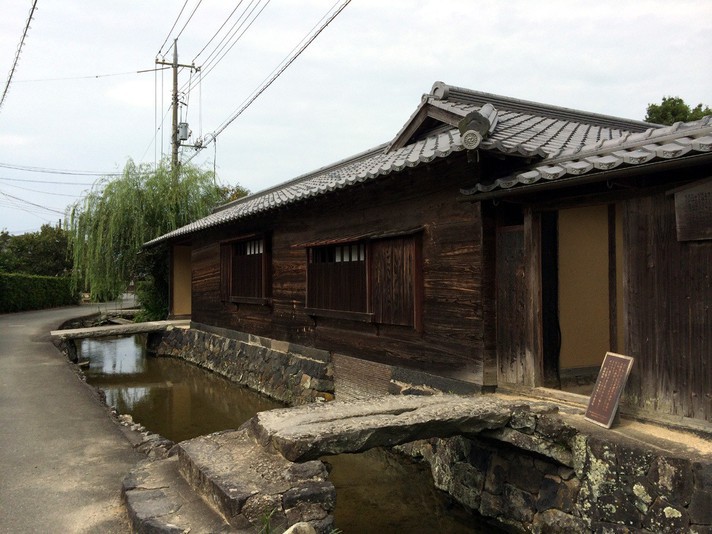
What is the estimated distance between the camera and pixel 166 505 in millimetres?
3967

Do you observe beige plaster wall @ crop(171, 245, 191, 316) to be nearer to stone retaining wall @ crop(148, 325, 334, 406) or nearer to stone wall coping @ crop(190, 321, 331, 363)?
stone retaining wall @ crop(148, 325, 334, 406)

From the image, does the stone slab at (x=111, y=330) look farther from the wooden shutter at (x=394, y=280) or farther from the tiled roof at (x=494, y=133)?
the wooden shutter at (x=394, y=280)

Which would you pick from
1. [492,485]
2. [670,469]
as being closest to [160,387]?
[492,485]

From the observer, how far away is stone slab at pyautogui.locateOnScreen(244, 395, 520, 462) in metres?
4.20

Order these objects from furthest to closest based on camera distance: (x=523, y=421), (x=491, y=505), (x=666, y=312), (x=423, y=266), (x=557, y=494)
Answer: (x=423, y=266) < (x=491, y=505) < (x=523, y=421) < (x=557, y=494) < (x=666, y=312)

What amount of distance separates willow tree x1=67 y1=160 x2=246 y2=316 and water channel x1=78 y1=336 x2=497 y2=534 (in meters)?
3.03

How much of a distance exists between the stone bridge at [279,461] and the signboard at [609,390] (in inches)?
17.0

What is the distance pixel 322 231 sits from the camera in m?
9.03

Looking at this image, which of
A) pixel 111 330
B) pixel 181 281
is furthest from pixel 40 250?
pixel 111 330

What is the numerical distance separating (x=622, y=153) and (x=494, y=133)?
1733 mm

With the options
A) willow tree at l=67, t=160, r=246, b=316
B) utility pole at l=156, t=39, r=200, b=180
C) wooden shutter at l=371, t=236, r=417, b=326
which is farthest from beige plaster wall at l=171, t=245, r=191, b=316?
wooden shutter at l=371, t=236, r=417, b=326

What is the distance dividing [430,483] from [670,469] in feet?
9.67

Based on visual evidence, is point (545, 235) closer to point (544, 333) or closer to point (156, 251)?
point (544, 333)

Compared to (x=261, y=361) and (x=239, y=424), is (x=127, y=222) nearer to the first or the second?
(x=261, y=361)
